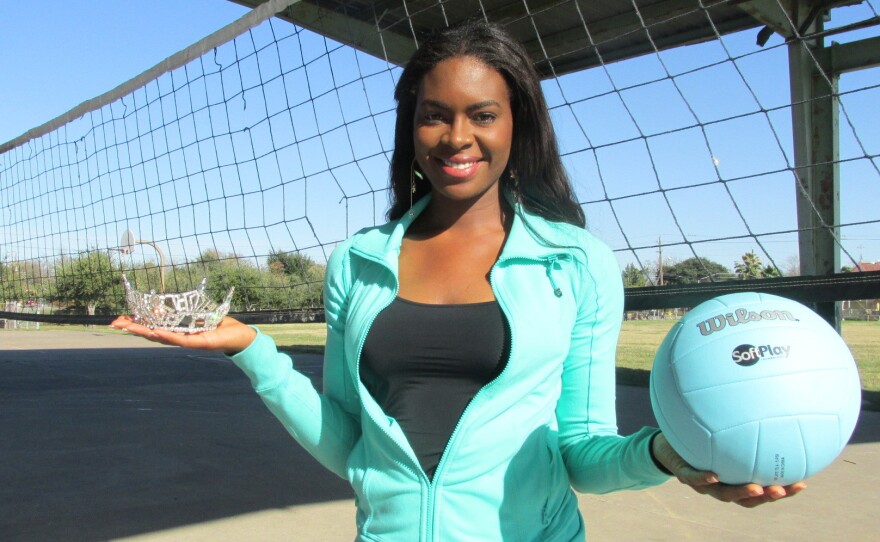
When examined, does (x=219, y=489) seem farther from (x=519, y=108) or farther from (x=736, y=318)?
(x=736, y=318)

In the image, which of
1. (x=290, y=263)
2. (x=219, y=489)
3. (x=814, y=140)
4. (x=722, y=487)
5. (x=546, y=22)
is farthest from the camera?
(x=814, y=140)

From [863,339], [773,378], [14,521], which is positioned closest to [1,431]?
[14,521]

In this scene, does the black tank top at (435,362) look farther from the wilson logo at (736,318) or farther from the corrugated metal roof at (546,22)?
the corrugated metal roof at (546,22)

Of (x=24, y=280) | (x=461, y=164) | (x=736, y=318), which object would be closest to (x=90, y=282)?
(x=24, y=280)

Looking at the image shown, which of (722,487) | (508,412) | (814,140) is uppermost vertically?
(814,140)

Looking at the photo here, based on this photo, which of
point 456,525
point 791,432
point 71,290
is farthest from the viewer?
point 71,290

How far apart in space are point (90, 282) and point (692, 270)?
507cm

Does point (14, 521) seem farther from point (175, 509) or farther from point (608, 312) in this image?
point (608, 312)

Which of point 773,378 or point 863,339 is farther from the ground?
point 773,378

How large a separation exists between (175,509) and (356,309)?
117 inches

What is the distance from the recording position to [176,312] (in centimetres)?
Answer: 155

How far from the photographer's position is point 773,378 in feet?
4.37

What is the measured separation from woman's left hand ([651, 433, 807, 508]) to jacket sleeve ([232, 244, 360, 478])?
2.16 ft

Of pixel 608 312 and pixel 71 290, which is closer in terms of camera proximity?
pixel 608 312
